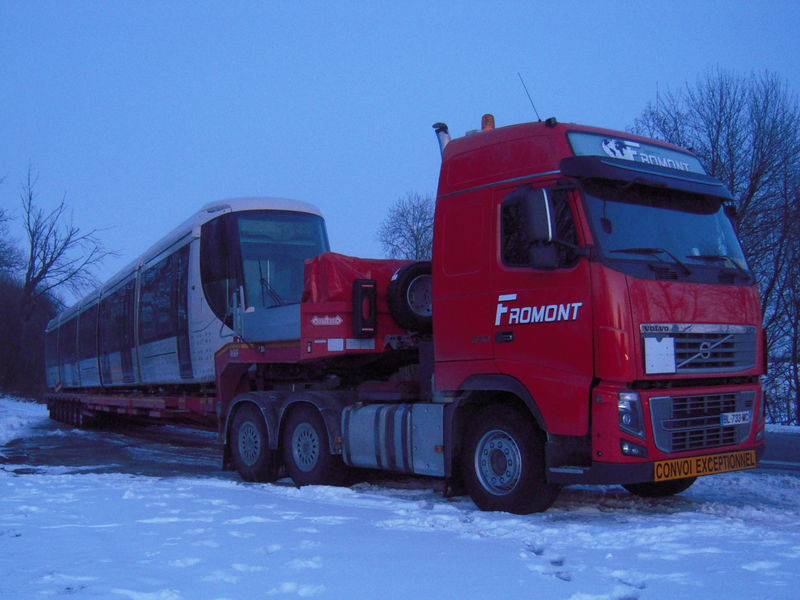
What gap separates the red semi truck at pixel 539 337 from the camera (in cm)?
629

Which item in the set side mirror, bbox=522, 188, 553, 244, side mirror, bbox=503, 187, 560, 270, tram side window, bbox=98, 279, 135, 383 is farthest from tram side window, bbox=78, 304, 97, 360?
side mirror, bbox=522, 188, 553, 244

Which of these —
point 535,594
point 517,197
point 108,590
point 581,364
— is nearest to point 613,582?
point 535,594

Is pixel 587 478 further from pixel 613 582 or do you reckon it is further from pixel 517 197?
pixel 517 197

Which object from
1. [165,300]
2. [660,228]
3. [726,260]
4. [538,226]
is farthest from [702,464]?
[165,300]

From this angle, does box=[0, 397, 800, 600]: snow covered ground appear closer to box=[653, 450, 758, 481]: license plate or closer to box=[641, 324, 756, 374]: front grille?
box=[653, 450, 758, 481]: license plate

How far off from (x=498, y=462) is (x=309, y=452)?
3286mm

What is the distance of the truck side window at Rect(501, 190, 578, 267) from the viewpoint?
6.52 metres

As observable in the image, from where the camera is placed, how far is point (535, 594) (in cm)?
415

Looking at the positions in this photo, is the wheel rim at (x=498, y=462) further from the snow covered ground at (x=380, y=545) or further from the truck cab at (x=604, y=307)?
the snow covered ground at (x=380, y=545)

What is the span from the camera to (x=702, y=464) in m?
6.49

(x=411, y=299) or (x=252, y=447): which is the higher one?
(x=411, y=299)

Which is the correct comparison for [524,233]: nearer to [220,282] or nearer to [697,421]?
[697,421]

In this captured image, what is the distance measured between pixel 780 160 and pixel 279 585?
1050 inches

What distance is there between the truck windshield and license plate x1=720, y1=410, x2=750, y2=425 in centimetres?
120
